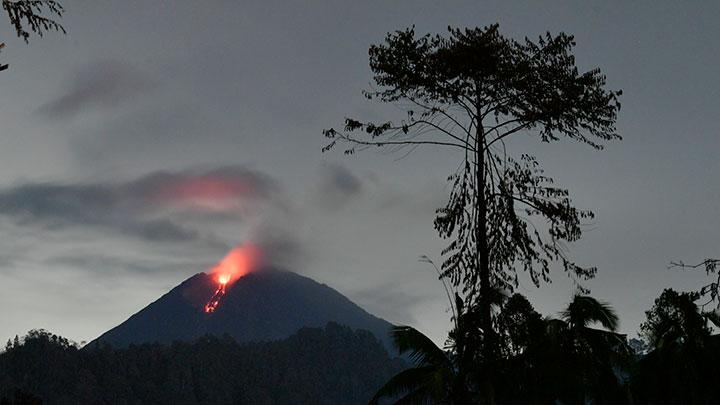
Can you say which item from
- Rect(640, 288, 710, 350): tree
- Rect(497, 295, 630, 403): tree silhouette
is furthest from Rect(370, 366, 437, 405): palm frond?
Rect(640, 288, 710, 350): tree

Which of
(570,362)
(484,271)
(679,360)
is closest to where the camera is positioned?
(484,271)

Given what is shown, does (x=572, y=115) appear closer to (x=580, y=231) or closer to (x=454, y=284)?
(x=580, y=231)

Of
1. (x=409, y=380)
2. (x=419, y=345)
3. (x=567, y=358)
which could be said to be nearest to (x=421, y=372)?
(x=409, y=380)

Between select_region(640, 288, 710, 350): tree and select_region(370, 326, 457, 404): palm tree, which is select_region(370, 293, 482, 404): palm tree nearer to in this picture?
select_region(370, 326, 457, 404): palm tree

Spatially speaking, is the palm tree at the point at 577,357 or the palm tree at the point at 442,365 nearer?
the palm tree at the point at 442,365

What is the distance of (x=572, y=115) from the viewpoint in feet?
79.9

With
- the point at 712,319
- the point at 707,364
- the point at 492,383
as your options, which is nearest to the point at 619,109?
the point at 492,383

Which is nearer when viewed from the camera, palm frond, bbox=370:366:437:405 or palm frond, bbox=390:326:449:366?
palm frond, bbox=370:366:437:405

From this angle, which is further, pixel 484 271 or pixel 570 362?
pixel 570 362

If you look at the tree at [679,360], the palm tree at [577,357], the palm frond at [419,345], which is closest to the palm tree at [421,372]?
the palm frond at [419,345]

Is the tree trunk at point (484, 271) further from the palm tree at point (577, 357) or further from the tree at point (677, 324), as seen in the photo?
the tree at point (677, 324)

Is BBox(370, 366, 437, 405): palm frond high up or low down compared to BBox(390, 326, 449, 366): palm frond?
down

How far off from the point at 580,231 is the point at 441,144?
4.69 m

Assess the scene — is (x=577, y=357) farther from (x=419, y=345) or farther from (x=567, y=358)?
(x=419, y=345)
